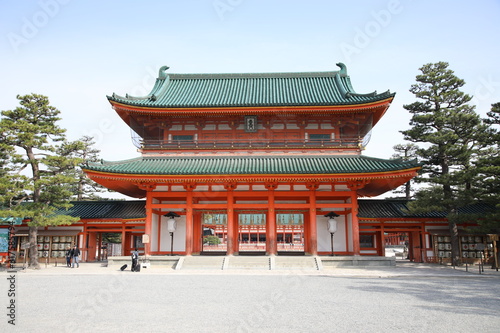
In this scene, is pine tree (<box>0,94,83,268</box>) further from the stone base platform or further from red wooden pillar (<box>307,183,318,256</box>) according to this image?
red wooden pillar (<box>307,183,318,256</box>)

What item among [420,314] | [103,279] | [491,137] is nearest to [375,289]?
[420,314]

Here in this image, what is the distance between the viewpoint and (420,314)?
1048 centimetres

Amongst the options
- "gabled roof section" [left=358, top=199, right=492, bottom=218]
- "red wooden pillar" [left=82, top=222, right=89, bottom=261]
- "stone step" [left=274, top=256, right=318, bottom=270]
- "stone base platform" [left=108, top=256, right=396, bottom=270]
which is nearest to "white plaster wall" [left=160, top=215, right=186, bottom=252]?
"stone base platform" [left=108, top=256, right=396, bottom=270]

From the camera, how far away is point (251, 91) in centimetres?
3100

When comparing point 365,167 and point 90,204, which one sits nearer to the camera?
point 365,167

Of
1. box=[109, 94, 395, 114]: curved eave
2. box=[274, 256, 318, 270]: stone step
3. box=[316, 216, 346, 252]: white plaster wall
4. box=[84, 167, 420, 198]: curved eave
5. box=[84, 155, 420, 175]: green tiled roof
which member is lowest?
box=[274, 256, 318, 270]: stone step

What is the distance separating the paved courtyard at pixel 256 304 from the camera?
9375 millimetres

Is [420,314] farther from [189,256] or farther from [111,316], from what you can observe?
[189,256]

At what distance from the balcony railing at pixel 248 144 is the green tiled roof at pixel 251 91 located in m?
2.72

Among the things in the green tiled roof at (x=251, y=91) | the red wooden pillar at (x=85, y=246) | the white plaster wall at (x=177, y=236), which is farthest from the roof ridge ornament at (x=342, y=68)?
the red wooden pillar at (x=85, y=246)

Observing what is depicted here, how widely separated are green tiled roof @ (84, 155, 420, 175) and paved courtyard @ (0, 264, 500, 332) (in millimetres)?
6933

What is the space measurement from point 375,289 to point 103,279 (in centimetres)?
1297

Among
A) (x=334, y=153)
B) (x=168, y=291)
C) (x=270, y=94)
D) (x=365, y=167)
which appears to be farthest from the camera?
(x=270, y=94)

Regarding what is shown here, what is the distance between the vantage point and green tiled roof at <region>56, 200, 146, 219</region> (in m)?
28.5
